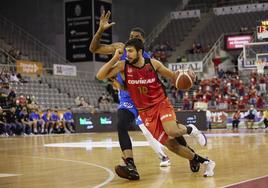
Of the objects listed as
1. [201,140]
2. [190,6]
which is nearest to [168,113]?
[201,140]

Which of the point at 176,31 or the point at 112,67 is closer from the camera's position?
the point at 112,67

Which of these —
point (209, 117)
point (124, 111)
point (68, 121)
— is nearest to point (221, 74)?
point (209, 117)

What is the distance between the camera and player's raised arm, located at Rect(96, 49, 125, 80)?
23.4 feet

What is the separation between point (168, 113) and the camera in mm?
7238

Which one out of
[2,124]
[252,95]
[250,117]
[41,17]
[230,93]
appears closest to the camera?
[2,124]

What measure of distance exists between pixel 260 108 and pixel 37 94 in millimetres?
12846

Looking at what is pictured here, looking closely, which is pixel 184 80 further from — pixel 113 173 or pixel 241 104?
pixel 241 104

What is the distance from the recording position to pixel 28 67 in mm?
30125

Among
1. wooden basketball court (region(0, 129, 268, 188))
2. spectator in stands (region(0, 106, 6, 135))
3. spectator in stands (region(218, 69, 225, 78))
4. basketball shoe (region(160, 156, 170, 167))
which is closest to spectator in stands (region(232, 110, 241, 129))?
spectator in stands (region(218, 69, 225, 78))

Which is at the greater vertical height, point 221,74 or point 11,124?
point 221,74

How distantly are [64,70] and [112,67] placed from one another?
26838mm

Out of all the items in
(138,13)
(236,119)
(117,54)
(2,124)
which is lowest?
(236,119)

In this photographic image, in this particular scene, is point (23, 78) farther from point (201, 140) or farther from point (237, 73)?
point (201, 140)

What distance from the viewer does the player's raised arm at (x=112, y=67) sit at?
7117mm
